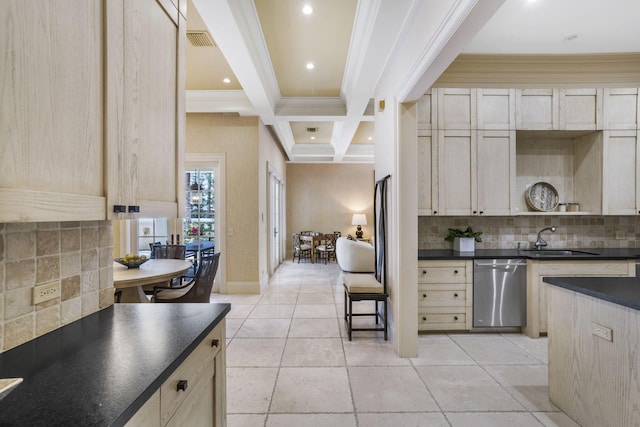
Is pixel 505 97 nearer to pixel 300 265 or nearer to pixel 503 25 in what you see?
pixel 503 25

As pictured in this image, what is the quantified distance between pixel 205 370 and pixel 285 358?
1.76 metres

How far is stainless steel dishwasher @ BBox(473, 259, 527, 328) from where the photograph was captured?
331 cm

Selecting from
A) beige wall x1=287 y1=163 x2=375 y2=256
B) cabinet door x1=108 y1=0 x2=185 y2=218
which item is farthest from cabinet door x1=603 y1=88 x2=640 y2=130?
beige wall x1=287 y1=163 x2=375 y2=256

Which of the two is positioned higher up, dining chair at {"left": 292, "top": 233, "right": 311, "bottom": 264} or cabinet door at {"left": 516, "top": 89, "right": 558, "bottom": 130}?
cabinet door at {"left": 516, "top": 89, "right": 558, "bottom": 130}

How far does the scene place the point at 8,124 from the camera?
28.0 inches

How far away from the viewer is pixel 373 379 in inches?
98.4

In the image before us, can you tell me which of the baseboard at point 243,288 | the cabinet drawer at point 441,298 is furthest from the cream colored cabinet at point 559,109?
the baseboard at point 243,288

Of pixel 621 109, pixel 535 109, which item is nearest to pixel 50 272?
pixel 535 109

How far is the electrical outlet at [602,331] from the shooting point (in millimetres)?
1728

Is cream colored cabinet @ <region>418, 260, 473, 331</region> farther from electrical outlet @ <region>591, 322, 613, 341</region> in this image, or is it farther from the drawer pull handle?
the drawer pull handle

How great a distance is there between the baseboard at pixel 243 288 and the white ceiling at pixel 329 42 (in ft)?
9.20

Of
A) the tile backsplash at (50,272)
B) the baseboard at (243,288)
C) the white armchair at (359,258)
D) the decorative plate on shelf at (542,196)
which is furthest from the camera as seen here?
the baseboard at (243,288)

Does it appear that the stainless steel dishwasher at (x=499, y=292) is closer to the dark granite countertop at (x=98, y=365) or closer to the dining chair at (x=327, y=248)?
the dark granite countertop at (x=98, y=365)

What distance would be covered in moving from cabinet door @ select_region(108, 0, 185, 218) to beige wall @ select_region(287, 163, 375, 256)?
25.9 ft
